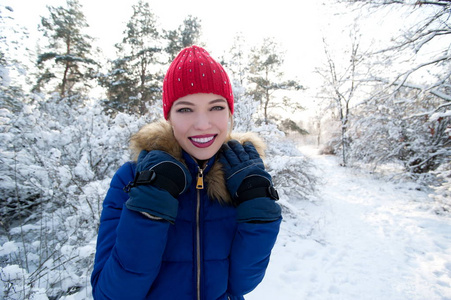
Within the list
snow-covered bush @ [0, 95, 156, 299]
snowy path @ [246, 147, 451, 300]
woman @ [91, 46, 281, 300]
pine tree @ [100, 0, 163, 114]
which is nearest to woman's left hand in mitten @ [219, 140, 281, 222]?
woman @ [91, 46, 281, 300]

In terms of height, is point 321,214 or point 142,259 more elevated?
point 142,259

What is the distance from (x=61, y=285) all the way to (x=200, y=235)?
202cm

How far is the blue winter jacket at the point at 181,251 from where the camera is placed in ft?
2.78

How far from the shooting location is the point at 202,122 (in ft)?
3.56

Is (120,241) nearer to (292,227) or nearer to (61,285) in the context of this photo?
(61,285)

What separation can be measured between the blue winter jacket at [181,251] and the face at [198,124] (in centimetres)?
8

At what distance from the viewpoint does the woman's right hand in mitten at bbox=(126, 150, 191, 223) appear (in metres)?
0.84

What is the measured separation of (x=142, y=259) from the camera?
33.2 inches

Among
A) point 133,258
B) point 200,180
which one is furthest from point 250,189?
point 133,258

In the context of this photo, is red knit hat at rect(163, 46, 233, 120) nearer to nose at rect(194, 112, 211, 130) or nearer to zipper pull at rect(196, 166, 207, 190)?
nose at rect(194, 112, 211, 130)

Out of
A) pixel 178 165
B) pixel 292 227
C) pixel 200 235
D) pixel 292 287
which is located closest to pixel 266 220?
pixel 200 235

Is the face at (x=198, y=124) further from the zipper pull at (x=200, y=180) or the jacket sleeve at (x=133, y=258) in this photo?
the jacket sleeve at (x=133, y=258)

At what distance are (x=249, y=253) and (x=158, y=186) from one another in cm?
57

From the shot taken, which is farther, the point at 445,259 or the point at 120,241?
the point at 445,259
